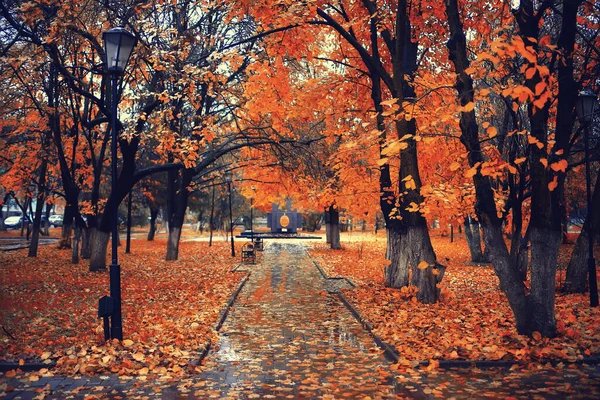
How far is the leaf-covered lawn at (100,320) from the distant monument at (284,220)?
37949mm

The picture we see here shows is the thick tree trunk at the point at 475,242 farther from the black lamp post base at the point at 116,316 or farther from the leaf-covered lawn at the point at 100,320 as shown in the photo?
the black lamp post base at the point at 116,316

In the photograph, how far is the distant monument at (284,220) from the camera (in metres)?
59.5

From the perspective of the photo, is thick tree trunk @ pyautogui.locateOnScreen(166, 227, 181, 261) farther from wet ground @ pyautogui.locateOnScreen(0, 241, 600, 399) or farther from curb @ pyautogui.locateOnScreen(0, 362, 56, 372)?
curb @ pyautogui.locateOnScreen(0, 362, 56, 372)

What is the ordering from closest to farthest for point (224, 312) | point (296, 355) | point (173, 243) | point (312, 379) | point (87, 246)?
point (312, 379)
point (296, 355)
point (224, 312)
point (173, 243)
point (87, 246)

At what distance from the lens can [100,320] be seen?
10.4m

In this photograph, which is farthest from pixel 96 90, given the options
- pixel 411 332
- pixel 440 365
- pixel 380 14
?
pixel 440 365

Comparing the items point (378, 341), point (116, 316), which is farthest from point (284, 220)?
point (116, 316)

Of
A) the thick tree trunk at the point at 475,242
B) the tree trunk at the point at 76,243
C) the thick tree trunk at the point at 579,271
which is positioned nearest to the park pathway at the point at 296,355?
the thick tree trunk at the point at 579,271

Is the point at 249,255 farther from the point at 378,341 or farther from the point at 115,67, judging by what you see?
the point at 115,67

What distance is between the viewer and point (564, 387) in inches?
254

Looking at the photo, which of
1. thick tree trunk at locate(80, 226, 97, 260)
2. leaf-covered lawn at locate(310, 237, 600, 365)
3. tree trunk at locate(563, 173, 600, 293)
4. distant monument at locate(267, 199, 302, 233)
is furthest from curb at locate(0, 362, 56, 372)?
distant monument at locate(267, 199, 302, 233)

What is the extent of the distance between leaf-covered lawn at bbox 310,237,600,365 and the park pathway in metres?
0.54

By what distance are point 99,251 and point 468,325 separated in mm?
13472

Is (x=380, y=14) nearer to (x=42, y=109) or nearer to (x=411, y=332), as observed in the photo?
(x=411, y=332)
